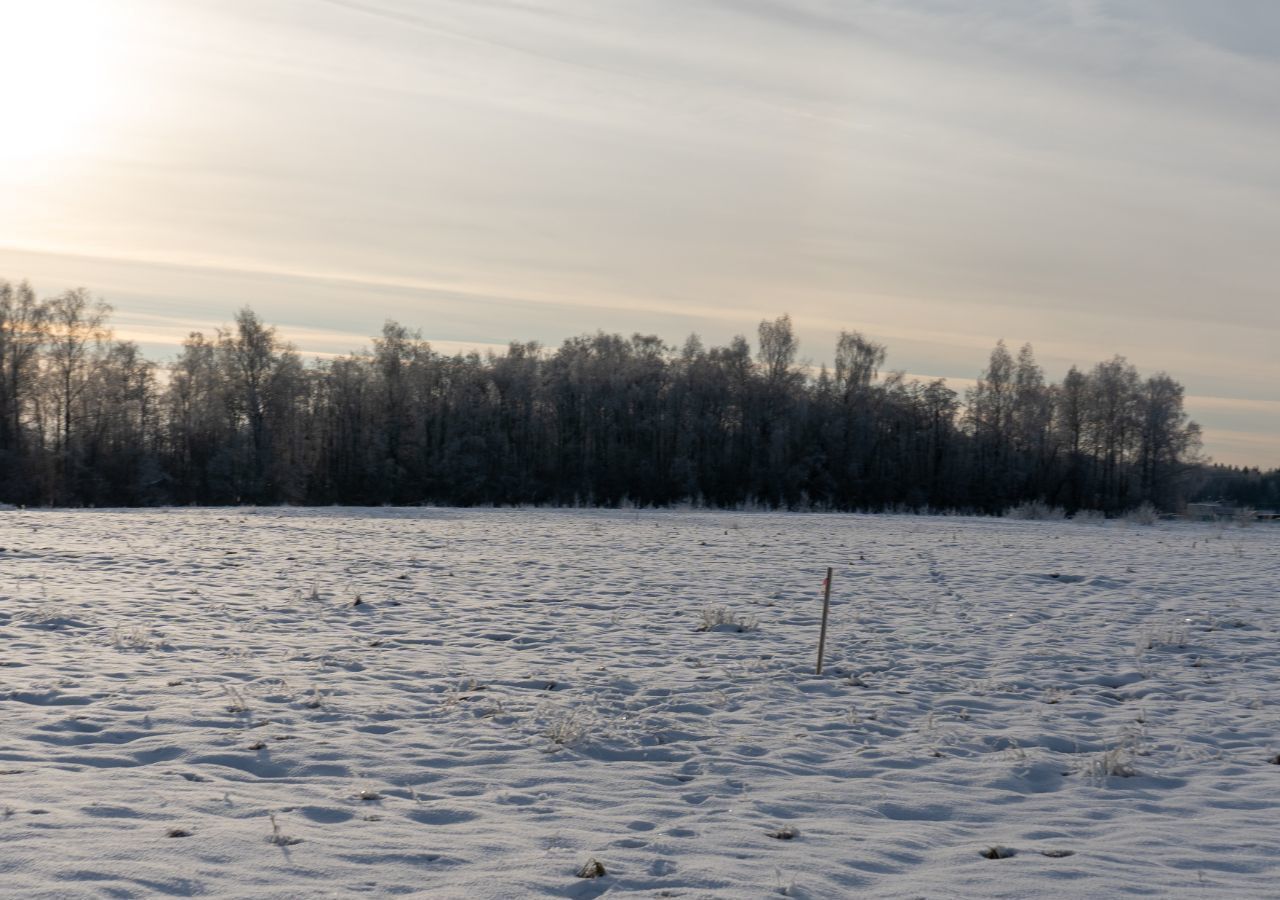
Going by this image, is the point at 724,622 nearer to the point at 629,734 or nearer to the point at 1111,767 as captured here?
the point at 629,734

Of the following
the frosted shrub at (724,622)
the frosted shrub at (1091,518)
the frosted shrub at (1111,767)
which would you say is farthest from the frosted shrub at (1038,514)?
the frosted shrub at (1111,767)

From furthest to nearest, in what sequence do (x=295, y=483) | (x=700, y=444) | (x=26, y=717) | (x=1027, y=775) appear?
(x=700, y=444)
(x=295, y=483)
(x=26, y=717)
(x=1027, y=775)

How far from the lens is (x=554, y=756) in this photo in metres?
7.73

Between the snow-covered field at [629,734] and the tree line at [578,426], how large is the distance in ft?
170

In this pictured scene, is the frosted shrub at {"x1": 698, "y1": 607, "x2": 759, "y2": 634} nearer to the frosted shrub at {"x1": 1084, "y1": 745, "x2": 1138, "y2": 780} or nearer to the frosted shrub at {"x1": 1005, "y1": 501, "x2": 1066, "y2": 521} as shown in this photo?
the frosted shrub at {"x1": 1084, "y1": 745, "x2": 1138, "y2": 780}

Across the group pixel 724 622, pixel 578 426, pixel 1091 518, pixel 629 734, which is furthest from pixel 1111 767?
pixel 578 426

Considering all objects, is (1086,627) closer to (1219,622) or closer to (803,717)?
(1219,622)

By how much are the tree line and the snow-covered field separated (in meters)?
51.9

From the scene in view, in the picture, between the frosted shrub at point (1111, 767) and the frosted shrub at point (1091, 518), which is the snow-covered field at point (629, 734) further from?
the frosted shrub at point (1091, 518)

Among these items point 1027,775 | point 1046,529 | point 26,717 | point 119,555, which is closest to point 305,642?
point 26,717

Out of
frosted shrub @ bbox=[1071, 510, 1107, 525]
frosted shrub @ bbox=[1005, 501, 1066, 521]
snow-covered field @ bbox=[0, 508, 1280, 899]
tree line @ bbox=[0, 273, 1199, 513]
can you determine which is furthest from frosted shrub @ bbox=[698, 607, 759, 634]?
tree line @ bbox=[0, 273, 1199, 513]

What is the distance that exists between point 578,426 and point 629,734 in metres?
73.7

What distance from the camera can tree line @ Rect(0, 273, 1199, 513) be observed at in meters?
67.2

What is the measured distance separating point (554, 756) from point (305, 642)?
5049 millimetres
